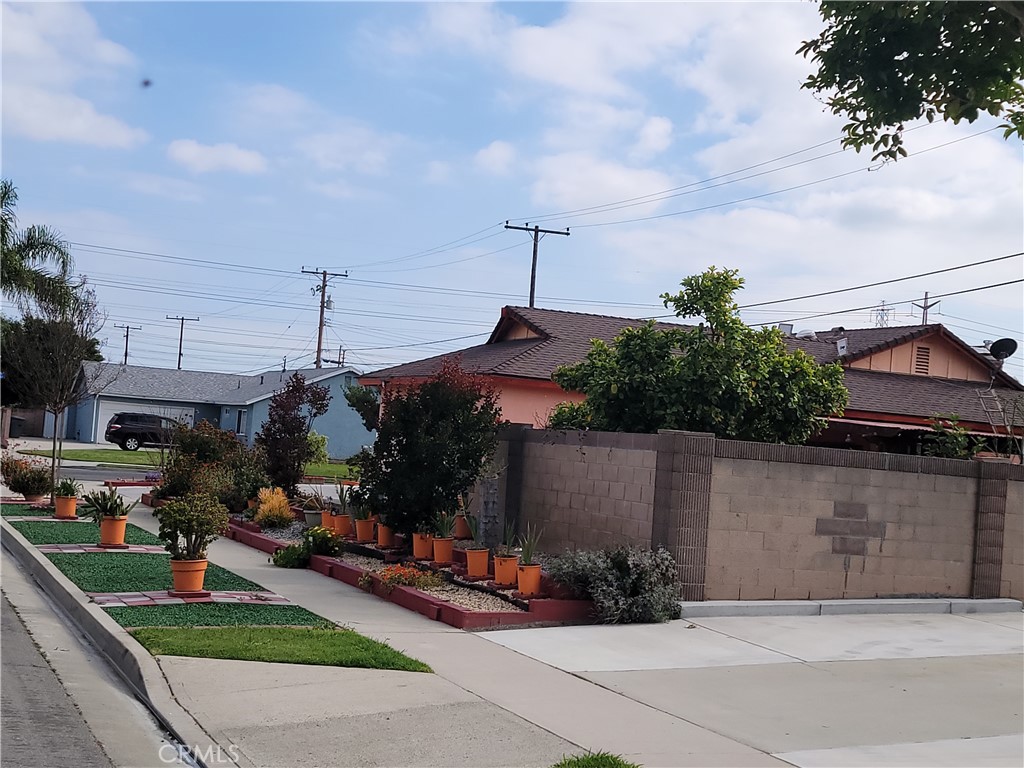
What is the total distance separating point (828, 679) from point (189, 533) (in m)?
6.91

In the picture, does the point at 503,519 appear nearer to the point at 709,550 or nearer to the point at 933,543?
the point at 709,550

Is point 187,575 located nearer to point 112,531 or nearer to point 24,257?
point 112,531

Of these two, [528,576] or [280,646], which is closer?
[280,646]

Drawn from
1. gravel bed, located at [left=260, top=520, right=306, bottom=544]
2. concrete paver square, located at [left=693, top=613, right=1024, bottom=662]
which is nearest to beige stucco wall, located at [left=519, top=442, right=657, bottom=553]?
concrete paver square, located at [left=693, top=613, right=1024, bottom=662]

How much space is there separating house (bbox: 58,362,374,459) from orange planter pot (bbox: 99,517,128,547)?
3760cm

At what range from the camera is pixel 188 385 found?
6662 cm

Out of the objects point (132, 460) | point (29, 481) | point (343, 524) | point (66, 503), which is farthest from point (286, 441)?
point (132, 460)

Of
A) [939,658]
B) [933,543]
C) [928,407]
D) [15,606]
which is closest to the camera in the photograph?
[939,658]

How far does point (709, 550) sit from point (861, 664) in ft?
8.70

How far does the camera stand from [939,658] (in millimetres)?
10719

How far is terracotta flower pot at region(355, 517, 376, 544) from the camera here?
16703mm

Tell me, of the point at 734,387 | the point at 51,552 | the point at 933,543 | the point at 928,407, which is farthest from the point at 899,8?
the point at 928,407

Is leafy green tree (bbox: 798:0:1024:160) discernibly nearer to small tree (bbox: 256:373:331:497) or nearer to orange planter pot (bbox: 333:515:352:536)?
orange planter pot (bbox: 333:515:352:536)

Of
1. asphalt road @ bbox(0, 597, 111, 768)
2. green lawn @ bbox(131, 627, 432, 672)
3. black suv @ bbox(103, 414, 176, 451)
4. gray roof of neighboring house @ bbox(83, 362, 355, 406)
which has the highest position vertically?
gray roof of neighboring house @ bbox(83, 362, 355, 406)
